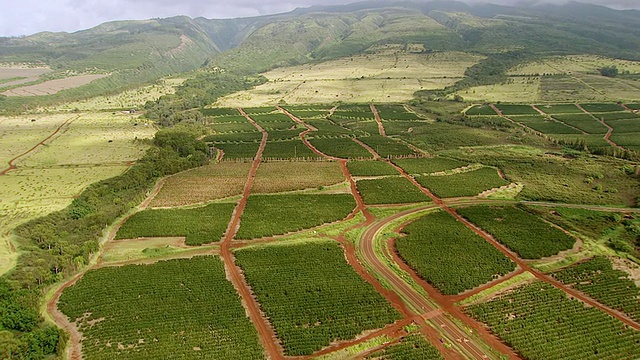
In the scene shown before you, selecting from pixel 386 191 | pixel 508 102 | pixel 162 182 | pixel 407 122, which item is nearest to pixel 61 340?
pixel 162 182

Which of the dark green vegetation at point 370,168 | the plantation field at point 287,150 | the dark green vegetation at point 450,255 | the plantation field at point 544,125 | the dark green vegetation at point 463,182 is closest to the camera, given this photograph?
the dark green vegetation at point 450,255

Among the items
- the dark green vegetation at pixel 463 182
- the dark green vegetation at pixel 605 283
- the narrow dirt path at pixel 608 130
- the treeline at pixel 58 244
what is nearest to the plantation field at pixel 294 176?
the treeline at pixel 58 244

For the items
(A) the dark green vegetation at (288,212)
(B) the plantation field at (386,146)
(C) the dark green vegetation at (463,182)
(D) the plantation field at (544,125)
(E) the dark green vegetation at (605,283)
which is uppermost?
(D) the plantation field at (544,125)

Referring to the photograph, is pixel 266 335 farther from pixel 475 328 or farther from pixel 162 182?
pixel 162 182

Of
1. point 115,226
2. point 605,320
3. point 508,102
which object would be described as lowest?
point 605,320

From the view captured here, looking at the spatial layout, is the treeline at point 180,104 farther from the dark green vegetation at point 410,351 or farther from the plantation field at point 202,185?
the dark green vegetation at point 410,351

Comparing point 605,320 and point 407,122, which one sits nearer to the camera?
point 605,320
